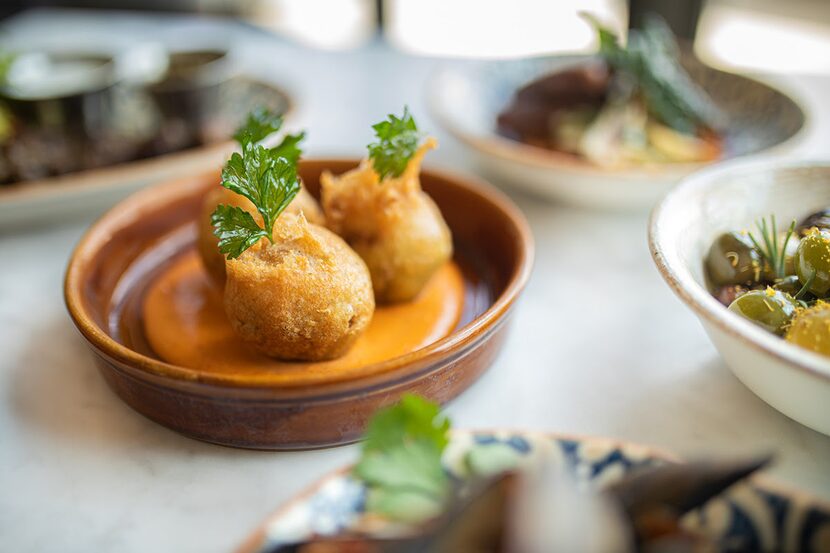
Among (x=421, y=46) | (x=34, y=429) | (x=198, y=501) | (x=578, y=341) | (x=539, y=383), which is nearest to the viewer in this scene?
(x=198, y=501)

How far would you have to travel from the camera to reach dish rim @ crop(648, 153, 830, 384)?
858mm

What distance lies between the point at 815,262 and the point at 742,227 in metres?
0.22

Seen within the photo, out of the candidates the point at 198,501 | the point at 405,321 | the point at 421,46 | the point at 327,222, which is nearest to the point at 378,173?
the point at 327,222

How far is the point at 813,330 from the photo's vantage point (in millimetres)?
960

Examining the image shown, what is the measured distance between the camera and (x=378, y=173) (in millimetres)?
1238

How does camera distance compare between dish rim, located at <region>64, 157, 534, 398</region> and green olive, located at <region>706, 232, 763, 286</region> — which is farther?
green olive, located at <region>706, 232, 763, 286</region>

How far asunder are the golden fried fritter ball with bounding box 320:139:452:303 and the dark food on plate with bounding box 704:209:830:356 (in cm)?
47

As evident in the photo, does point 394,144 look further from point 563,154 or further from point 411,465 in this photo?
point 563,154

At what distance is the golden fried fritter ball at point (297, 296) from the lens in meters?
1.05

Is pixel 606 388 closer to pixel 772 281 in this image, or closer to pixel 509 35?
pixel 772 281

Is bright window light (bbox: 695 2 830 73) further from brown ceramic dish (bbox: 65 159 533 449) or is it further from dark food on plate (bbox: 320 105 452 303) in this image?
dark food on plate (bbox: 320 105 452 303)

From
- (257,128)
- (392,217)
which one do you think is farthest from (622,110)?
(257,128)

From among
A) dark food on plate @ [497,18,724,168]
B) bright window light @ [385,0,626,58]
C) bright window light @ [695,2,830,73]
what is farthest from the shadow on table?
bright window light @ [385,0,626,58]

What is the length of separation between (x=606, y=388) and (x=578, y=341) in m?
0.14
